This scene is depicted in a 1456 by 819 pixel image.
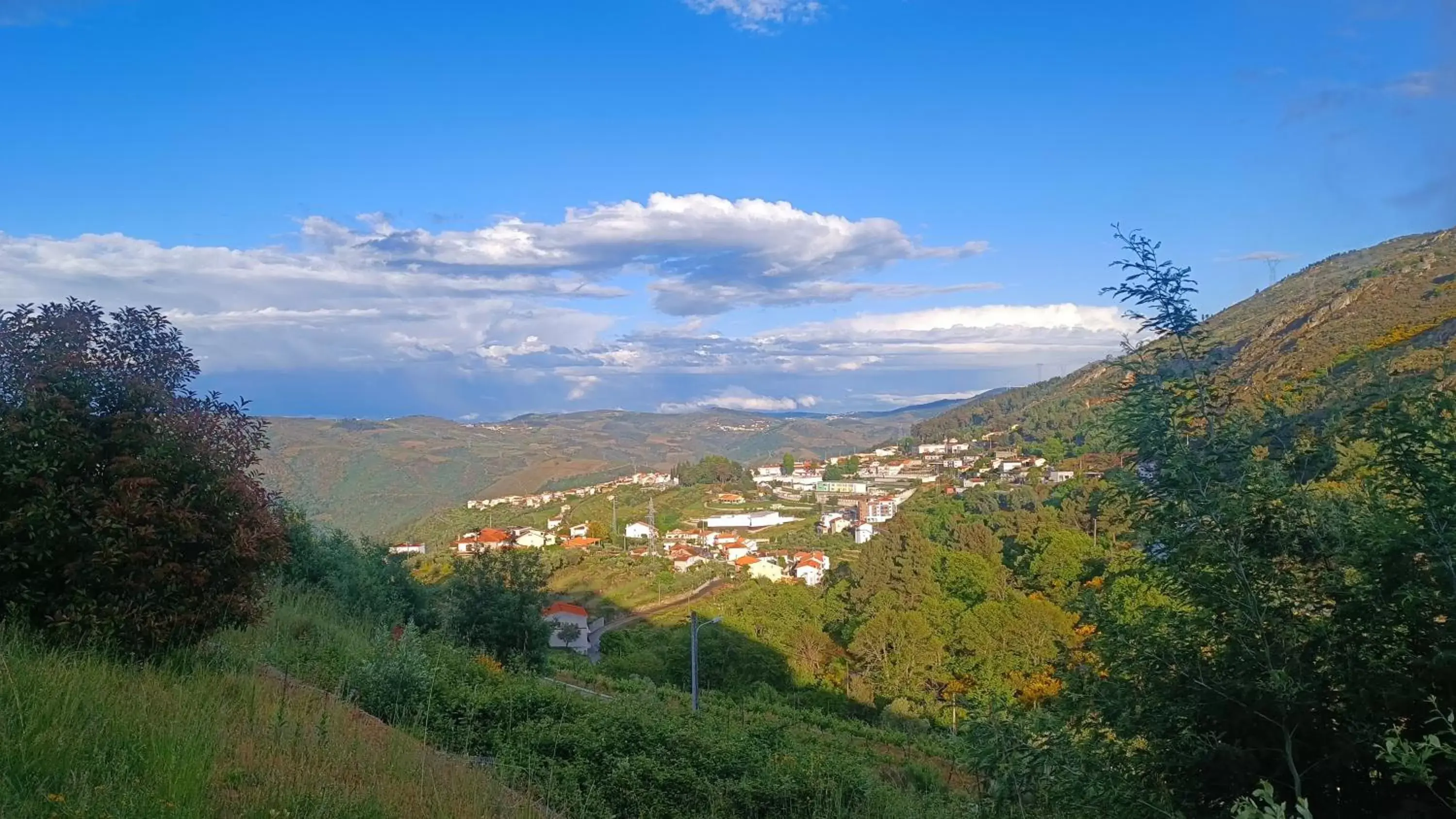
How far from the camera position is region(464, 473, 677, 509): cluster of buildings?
100000 mm

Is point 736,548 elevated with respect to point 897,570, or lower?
lower

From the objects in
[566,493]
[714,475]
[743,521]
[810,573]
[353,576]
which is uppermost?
[353,576]

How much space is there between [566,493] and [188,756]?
110 metres

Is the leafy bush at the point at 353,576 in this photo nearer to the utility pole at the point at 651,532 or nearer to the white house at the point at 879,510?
the utility pole at the point at 651,532

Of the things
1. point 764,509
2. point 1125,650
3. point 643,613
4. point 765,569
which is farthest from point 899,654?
point 764,509

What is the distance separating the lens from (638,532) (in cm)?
7762

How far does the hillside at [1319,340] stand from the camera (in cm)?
523

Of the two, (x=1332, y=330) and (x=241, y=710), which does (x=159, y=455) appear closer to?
(x=241, y=710)

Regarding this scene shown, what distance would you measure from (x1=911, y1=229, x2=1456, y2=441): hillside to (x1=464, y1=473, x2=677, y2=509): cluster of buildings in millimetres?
45286

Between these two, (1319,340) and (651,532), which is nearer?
(1319,340)

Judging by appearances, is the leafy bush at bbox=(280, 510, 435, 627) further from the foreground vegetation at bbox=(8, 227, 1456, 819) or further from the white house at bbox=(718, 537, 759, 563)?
the white house at bbox=(718, 537, 759, 563)

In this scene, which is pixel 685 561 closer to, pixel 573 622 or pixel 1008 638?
pixel 573 622

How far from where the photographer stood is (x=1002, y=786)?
495cm

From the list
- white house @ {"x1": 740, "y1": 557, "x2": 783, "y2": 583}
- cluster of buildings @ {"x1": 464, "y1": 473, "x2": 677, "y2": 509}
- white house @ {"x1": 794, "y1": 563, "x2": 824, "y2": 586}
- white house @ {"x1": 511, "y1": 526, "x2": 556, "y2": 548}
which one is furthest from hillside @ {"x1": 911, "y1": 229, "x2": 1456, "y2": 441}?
cluster of buildings @ {"x1": 464, "y1": 473, "x2": 677, "y2": 509}
